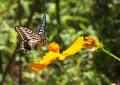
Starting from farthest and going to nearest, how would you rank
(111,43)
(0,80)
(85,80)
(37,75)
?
(37,75) < (111,43) < (0,80) < (85,80)

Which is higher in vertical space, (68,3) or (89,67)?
(68,3)

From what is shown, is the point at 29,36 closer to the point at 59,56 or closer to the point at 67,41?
the point at 59,56

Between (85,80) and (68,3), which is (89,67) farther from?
(68,3)

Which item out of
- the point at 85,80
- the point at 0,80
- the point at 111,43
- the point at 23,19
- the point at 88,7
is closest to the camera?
the point at 85,80

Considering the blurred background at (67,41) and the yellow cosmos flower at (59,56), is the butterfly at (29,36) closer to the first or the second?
the yellow cosmos flower at (59,56)

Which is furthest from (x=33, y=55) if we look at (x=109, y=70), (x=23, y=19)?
(x=23, y=19)

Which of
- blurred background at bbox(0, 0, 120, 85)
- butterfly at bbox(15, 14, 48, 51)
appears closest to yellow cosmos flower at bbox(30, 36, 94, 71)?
butterfly at bbox(15, 14, 48, 51)

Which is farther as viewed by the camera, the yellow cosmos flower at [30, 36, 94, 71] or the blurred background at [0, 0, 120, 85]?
the blurred background at [0, 0, 120, 85]

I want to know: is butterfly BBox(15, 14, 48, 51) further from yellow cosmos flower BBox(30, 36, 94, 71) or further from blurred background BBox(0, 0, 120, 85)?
blurred background BBox(0, 0, 120, 85)
